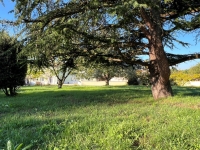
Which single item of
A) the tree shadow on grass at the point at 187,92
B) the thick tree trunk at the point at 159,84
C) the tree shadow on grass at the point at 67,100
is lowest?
the tree shadow on grass at the point at 187,92

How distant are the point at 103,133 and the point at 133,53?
6.09 m

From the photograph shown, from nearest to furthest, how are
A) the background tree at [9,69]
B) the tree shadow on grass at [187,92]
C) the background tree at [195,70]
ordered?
the tree shadow on grass at [187,92]
the background tree at [9,69]
the background tree at [195,70]

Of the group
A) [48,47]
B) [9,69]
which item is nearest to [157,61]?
[48,47]

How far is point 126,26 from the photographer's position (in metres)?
6.94

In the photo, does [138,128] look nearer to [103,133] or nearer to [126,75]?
[103,133]

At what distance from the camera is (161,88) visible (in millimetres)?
8711

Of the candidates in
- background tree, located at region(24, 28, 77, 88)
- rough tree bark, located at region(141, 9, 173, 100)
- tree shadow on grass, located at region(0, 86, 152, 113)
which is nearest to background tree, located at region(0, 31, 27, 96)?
tree shadow on grass, located at region(0, 86, 152, 113)

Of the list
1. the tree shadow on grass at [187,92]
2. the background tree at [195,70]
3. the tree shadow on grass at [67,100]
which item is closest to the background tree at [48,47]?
the tree shadow on grass at [67,100]

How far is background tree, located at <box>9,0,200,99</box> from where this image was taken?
21.6 ft

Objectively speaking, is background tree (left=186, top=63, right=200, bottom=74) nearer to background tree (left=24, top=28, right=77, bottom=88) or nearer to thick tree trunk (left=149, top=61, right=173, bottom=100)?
thick tree trunk (left=149, top=61, right=173, bottom=100)

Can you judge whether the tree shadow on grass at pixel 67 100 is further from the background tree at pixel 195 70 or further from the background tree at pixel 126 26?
the background tree at pixel 195 70

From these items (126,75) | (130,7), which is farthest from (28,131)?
(126,75)

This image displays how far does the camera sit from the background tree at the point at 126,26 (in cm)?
658

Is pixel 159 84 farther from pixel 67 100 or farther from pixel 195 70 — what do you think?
pixel 195 70
